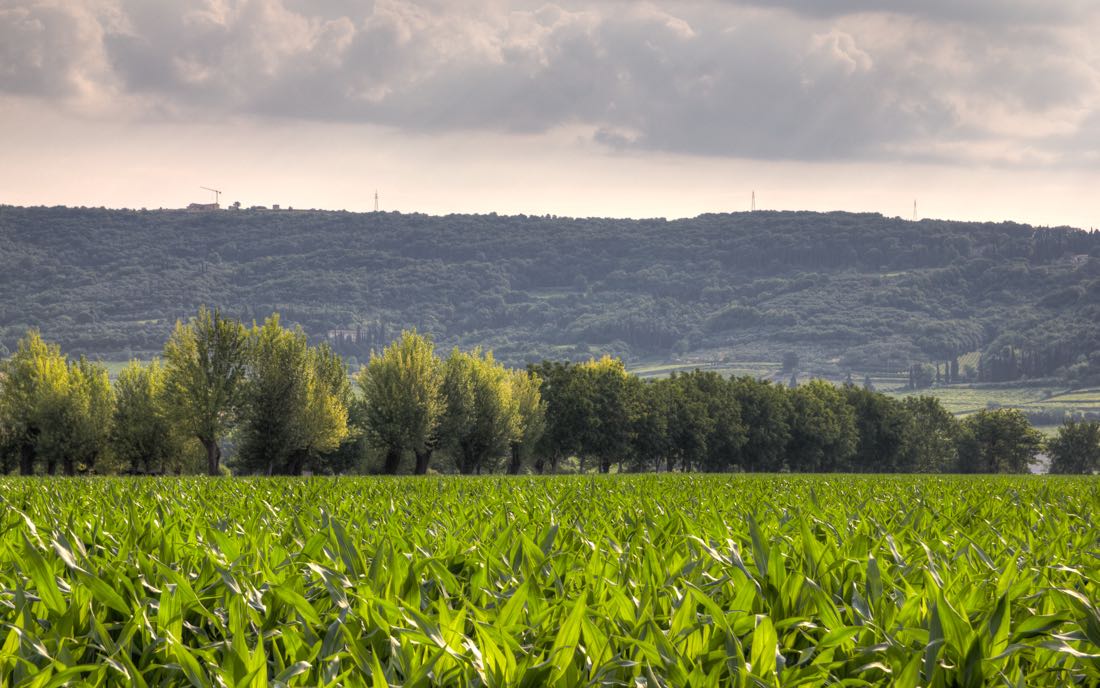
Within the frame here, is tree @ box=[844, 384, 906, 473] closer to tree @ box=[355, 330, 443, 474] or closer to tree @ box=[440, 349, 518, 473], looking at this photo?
tree @ box=[440, 349, 518, 473]

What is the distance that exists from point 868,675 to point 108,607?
12.9 feet

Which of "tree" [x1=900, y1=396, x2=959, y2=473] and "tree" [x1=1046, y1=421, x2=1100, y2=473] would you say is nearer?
"tree" [x1=900, y1=396, x2=959, y2=473]

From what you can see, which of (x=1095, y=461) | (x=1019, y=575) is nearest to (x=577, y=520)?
(x=1019, y=575)

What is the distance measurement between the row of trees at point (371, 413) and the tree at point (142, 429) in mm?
125

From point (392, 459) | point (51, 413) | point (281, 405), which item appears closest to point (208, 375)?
point (281, 405)

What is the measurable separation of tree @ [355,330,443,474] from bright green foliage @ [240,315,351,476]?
7.26 meters

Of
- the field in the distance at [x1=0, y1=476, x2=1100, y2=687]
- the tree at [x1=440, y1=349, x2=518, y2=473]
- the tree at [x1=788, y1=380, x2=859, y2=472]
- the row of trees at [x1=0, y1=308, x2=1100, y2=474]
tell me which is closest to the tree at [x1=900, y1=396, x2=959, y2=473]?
the tree at [x1=788, y1=380, x2=859, y2=472]

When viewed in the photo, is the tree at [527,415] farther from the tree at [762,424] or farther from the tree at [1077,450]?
the tree at [1077,450]

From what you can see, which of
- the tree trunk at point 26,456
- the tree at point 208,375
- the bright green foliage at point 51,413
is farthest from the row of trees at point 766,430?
the tree trunk at point 26,456

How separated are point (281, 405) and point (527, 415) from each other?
105 feet

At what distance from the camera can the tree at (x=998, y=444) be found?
166625mm

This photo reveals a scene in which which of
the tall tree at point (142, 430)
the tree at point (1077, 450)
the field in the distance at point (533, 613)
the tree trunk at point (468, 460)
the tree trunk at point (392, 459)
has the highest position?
the field in the distance at point (533, 613)

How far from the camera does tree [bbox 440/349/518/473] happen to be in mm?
96312

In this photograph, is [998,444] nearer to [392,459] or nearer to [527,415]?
[527,415]
